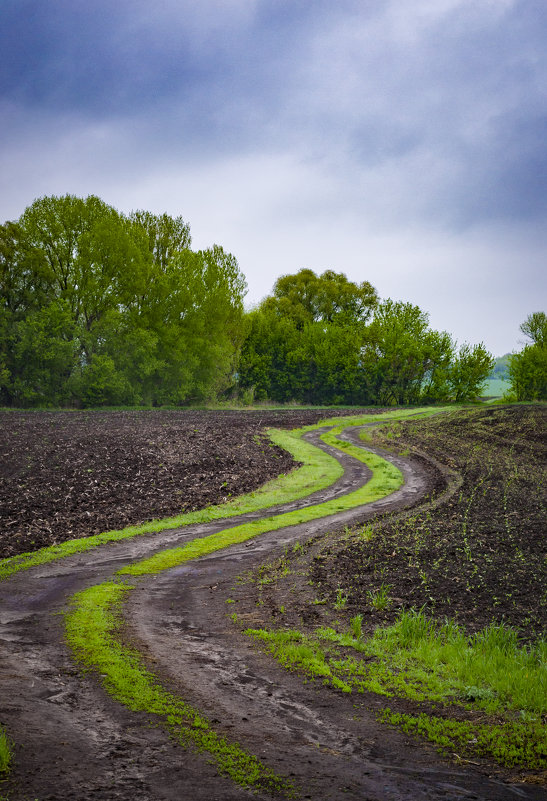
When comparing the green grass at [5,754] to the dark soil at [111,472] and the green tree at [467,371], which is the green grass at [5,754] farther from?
the green tree at [467,371]

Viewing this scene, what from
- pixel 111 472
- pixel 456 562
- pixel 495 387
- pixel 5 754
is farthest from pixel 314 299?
pixel 495 387

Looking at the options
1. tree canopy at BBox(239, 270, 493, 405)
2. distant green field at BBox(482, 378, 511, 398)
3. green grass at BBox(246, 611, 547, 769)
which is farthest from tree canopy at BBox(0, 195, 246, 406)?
distant green field at BBox(482, 378, 511, 398)

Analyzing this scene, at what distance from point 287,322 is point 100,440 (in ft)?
157

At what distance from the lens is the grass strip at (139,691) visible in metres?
5.15

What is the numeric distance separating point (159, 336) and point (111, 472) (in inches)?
A: 1430

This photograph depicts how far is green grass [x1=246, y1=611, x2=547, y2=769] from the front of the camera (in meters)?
5.98

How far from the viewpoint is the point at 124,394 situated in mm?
55500

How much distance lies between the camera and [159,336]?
187 feet

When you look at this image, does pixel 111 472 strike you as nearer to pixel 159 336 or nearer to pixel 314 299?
pixel 159 336

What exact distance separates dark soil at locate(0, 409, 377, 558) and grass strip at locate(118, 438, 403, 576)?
2775mm

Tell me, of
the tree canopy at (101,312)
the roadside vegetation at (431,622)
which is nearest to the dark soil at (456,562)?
the roadside vegetation at (431,622)

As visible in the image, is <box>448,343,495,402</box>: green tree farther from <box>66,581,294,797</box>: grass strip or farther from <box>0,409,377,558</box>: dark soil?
<box>66,581,294,797</box>: grass strip

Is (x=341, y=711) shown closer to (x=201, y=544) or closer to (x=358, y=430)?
(x=201, y=544)

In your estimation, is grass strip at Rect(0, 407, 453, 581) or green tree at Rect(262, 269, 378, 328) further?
green tree at Rect(262, 269, 378, 328)
